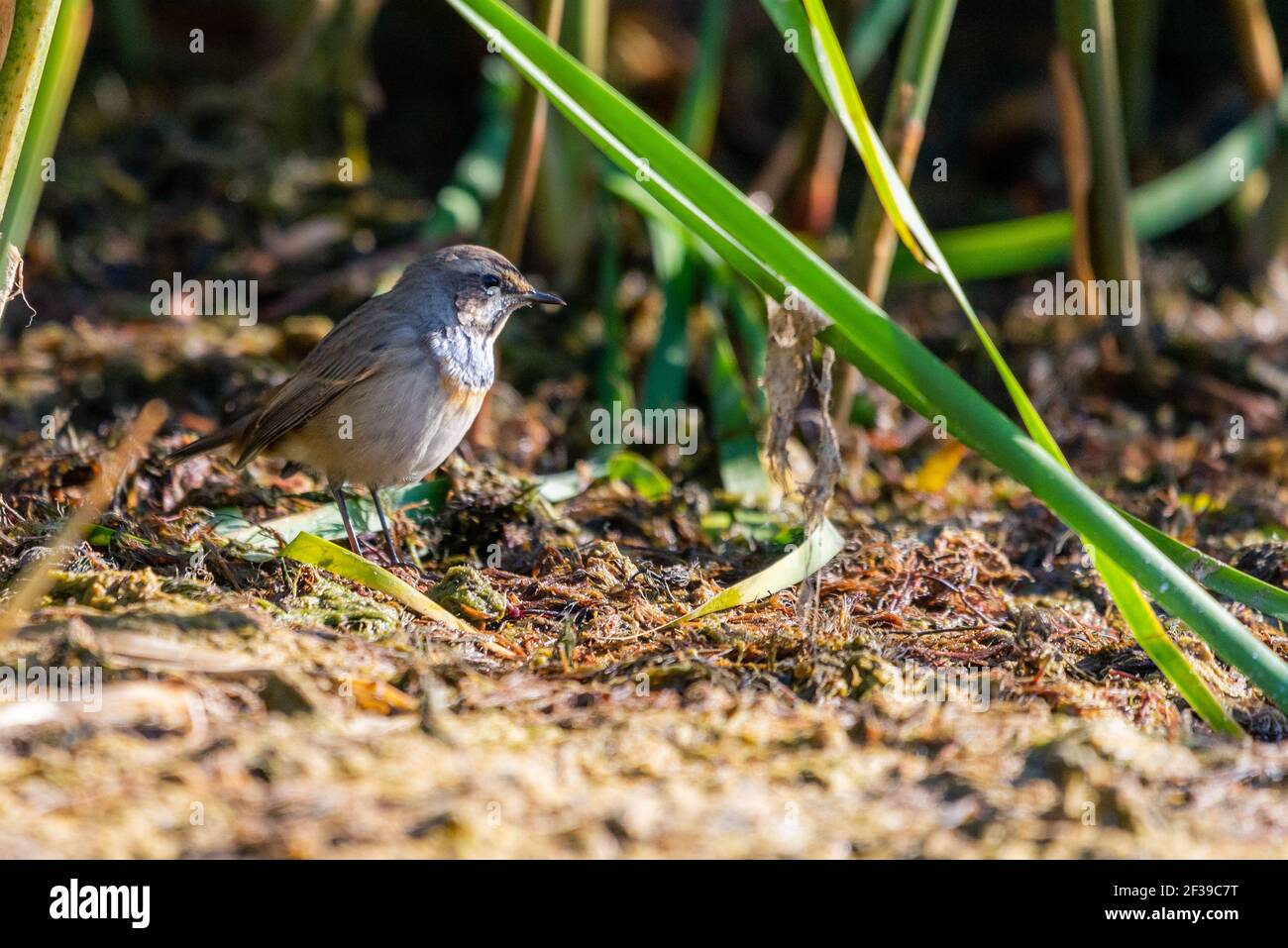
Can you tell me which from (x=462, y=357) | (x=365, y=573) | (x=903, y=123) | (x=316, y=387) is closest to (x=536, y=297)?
(x=462, y=357)

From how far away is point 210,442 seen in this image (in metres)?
4.80

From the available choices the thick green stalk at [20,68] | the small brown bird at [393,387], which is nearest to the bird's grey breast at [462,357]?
the small brown bird at [393,387]

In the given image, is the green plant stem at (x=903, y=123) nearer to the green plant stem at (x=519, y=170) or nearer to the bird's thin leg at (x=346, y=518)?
the green plant stem at (x=519, y=170)

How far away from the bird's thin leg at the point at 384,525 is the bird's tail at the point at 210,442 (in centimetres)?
50

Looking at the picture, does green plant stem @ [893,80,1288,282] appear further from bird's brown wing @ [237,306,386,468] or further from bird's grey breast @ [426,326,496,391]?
bird's brown wing @ [237,306,386,468]

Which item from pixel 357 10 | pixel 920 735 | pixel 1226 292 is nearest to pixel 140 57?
pixel 357 10

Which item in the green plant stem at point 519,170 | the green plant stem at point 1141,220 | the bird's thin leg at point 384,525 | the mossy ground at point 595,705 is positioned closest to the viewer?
the mossy ground at point 595,705

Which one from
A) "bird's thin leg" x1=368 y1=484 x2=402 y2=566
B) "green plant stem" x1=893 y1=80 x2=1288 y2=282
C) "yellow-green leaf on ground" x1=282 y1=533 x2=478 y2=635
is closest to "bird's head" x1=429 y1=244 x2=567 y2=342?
"bird's thin leg" x1=368 y1=484 x2=402 y2=566

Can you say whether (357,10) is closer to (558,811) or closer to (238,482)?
(238,482)

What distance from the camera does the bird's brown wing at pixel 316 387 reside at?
474cm

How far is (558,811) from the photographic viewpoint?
106 inches

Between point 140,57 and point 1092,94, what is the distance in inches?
218

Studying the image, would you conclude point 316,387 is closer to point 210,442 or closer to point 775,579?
point 210,442

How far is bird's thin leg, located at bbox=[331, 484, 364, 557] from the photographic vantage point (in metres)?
4.38
